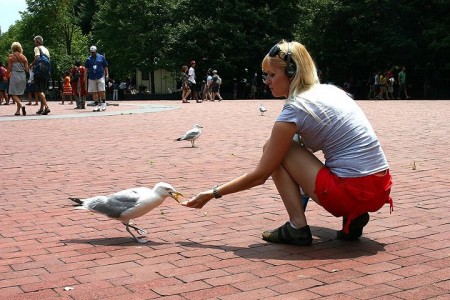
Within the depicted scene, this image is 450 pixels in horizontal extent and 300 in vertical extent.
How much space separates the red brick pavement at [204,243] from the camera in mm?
3637

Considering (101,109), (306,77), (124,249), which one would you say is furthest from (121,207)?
(101,109)

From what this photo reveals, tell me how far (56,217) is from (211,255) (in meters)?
1.87

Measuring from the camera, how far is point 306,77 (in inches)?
173

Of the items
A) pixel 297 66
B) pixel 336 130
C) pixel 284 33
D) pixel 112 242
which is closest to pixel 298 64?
pixel 297 66

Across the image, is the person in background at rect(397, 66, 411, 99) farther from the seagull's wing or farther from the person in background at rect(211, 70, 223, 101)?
the seagull's wing

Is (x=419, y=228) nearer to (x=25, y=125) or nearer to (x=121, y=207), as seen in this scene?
(x=121, y=207)

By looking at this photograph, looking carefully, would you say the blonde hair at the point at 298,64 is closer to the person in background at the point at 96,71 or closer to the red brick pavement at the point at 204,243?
the red brick pavement at the point at 204,243

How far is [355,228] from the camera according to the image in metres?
4.53

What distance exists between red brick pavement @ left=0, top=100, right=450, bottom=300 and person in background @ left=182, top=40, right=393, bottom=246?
0.32m

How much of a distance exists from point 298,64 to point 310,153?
0.59 meters

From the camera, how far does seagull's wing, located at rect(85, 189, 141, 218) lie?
468cm

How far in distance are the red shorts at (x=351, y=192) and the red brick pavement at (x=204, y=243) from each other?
29cm

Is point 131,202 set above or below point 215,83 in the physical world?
below

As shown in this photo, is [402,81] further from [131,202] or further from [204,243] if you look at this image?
[131,202]
